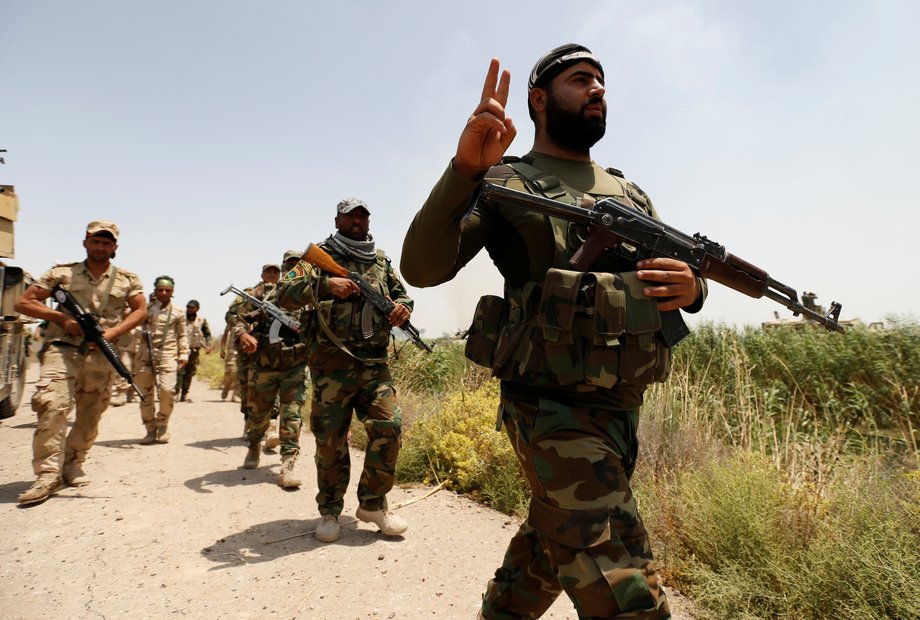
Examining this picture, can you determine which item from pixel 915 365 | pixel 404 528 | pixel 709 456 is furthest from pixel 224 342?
pixel 915 365

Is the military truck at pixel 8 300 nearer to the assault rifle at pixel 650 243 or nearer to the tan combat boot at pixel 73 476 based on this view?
the tan combat boot at pixel 73 476

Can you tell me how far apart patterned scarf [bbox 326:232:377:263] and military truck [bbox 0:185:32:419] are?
18.3ft

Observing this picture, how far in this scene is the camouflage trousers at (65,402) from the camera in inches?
171

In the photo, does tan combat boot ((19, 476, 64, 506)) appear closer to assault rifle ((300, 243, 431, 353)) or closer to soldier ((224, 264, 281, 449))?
soldier ((224, 264, 281, 449))

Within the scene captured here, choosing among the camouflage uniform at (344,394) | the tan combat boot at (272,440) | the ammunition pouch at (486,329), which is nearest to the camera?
the ammunition pouch at (486,329)

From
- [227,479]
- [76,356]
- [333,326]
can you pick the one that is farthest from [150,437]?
[333,326]

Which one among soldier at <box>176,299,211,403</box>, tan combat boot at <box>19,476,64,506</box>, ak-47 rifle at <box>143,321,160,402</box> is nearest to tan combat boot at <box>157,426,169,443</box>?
ak-47 rifle at <box>143,321,160,402</box>

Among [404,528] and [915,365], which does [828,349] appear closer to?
[915,365]

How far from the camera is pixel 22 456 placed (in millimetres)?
5727

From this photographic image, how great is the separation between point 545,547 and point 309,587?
184 centimetres

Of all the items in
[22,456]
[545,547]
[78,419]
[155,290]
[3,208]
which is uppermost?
[3,208]

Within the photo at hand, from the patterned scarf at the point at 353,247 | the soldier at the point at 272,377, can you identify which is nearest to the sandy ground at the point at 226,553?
the soldier at the point at 272,377

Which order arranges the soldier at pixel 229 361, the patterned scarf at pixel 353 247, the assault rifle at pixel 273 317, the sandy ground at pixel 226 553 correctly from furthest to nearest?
the soldier at pixel 229 361 < the assault rifle at pixel 273 317 < the patterned scarf at pixel 353 247 < the sandy ground at pixel 226 553

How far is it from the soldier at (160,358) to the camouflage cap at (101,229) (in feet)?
7.22
